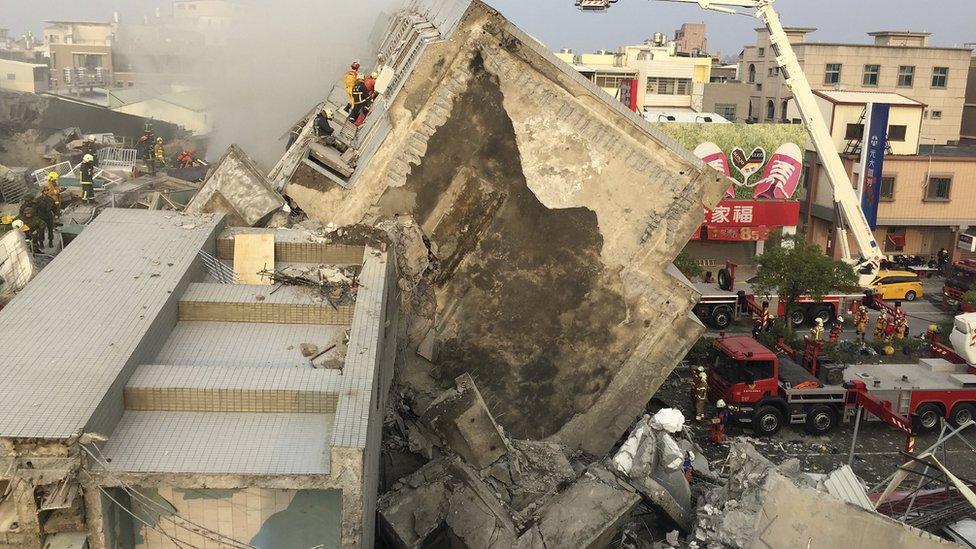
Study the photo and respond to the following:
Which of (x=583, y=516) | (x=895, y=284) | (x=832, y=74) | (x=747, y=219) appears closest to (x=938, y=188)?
(x=895, y=284)

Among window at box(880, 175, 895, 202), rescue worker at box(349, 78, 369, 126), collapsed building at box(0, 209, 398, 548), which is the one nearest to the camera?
collapsed building at box(0, 209, 398, 548)

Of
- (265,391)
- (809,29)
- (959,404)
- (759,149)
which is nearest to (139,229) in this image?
(265,391)

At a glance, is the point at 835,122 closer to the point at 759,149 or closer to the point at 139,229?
the point at 759,149

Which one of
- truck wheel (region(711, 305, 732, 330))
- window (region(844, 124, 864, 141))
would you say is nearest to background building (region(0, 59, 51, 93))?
truck wheel (region(711, 305, 732, 330))

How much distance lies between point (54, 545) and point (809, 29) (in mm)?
40780

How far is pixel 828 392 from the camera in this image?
14.6 meters

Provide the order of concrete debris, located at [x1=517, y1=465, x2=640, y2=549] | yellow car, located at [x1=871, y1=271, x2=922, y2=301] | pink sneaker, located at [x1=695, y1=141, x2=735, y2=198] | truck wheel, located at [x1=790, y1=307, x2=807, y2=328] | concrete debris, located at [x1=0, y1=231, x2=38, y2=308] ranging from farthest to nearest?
pink sneaker, located at [x1=695, y1=141, x2=735, y2=198], yellow car, located at [x1=871, y1=271, x2=922, y2=301], truck wheel, located at [x1=790, y1=307, x2=807, y2=328], concrete debris, located at [x1=0, y1=231, x2=38, y2=308], concrete debris, located at [x1=517, y1=465, x2=640, y2=549]

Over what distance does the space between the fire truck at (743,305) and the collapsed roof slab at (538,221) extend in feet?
32.9

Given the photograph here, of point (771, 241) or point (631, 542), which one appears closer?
point (631, 542)

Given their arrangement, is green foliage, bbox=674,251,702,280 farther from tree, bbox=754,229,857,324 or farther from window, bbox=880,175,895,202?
window, bbox=880,175,895,202

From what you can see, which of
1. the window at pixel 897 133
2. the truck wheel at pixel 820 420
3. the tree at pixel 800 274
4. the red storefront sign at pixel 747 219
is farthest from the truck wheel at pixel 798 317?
the window at pixel 897 133

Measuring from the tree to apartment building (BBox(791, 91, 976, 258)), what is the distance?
951 cm

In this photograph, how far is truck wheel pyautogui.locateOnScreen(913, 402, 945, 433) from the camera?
1472cm

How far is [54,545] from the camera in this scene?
5641mm
